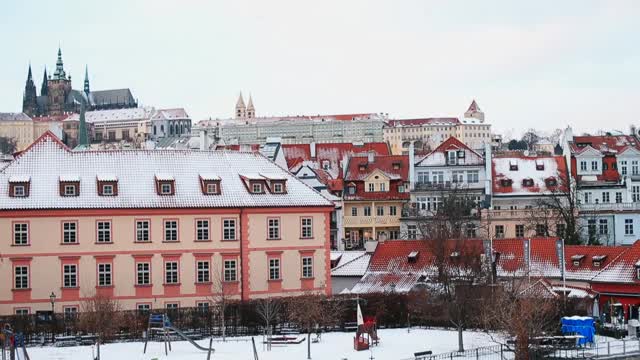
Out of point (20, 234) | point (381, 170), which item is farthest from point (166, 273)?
point (381, 170)

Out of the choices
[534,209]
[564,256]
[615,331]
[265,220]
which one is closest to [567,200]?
[534,209]

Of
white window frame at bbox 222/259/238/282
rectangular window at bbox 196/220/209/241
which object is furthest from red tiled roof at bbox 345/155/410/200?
rectangular window at bbox 196/220/209/241

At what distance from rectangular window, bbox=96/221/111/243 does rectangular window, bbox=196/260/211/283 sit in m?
4.39

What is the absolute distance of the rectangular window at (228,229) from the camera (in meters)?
54.8

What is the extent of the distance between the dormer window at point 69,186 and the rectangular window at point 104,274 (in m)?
3.60

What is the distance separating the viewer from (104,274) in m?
52.6

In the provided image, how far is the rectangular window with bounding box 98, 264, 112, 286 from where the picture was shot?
52.5 meters

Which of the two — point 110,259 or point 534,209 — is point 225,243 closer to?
point 110,259

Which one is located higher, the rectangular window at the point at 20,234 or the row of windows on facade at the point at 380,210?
the row of windows on facade at the point at 380,210

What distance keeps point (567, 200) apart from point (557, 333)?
33.7 meters

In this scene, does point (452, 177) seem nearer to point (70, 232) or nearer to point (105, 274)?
point (105, 274)

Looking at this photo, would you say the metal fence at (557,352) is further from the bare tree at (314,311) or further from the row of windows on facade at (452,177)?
the row of windows on facade at (452,177)

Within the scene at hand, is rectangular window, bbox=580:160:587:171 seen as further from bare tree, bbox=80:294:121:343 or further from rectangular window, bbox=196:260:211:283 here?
bare tree, bbox=80:294:121:343

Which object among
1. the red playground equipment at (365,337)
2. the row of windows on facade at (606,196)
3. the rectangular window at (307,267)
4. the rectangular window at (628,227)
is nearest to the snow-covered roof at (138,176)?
the rectangular window at (307,267)
